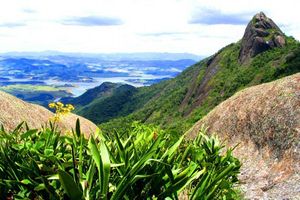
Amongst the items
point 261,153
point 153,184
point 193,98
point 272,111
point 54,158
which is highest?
point 54,158

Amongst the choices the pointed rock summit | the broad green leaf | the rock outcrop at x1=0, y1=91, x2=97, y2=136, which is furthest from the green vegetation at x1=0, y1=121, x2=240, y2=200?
the pointed rock summit

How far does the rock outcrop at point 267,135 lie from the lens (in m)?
15.6

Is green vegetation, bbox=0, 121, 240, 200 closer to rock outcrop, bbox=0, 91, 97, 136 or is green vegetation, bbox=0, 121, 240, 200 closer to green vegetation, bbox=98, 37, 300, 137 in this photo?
rock outcrop, bbox=0, 91, 97, 136

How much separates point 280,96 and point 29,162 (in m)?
19.5

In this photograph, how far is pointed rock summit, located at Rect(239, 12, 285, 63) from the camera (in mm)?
127500

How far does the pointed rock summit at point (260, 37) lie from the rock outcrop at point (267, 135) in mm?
103526

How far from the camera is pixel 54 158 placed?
556 centimetres

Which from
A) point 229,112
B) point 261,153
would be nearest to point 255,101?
point 229,112

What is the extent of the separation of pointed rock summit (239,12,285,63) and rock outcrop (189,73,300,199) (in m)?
104

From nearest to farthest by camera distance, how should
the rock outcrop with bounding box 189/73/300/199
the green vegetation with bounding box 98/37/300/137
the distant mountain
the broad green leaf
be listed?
1. the broad green leaf
2. the rock outcrop with bounding box 189/73/300/199
3. the green vegetation with bounding box 98/37/300/137
4. the distant mountain

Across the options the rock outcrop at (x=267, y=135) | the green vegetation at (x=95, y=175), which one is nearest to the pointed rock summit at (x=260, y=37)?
the rock outcrop at (x=267, y=135)

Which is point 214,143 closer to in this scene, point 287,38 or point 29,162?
point 29,162

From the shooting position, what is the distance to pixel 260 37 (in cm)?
13212

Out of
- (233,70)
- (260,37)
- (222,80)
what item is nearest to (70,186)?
(222,80)
